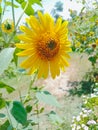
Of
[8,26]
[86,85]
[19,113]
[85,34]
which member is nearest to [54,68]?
[19,113]

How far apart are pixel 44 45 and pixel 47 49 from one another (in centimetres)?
1

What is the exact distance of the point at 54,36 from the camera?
839 millimetres

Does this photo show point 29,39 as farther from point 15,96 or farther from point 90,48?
point 15,96

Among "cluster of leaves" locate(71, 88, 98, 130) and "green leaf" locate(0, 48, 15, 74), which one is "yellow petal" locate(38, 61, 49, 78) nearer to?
"green leaf" locate(0, 48, 15, 74)

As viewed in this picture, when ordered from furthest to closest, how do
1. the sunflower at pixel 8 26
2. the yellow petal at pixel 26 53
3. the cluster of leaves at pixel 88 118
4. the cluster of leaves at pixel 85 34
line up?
the cluster of leaves at pixel 85 34 → the cluster of leaves at pixel 88 118 → the sunflower at pixel 8 26 → the yellow petal at pixel 26 53

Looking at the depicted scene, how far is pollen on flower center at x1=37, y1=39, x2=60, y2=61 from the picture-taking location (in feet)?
2.67

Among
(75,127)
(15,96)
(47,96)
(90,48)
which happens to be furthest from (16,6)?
(15,96)

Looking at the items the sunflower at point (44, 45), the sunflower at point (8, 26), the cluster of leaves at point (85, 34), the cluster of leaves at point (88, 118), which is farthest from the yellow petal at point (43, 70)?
the cluster of leaves at point (85, 34)

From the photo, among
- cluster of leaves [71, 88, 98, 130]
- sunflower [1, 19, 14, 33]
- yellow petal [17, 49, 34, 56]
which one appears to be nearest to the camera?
yellow petal [17, 49, 34, 56]

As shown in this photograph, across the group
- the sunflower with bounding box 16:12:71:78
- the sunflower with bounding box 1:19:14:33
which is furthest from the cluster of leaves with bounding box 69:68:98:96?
the sunflower with bounding box 16:12:71:78

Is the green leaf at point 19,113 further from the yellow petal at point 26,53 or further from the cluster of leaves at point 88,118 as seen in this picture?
the cluster of leaves at point 88,118

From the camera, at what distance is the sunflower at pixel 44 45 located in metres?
0.77

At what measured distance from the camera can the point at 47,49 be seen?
82cm

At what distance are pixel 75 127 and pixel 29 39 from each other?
105 inches
